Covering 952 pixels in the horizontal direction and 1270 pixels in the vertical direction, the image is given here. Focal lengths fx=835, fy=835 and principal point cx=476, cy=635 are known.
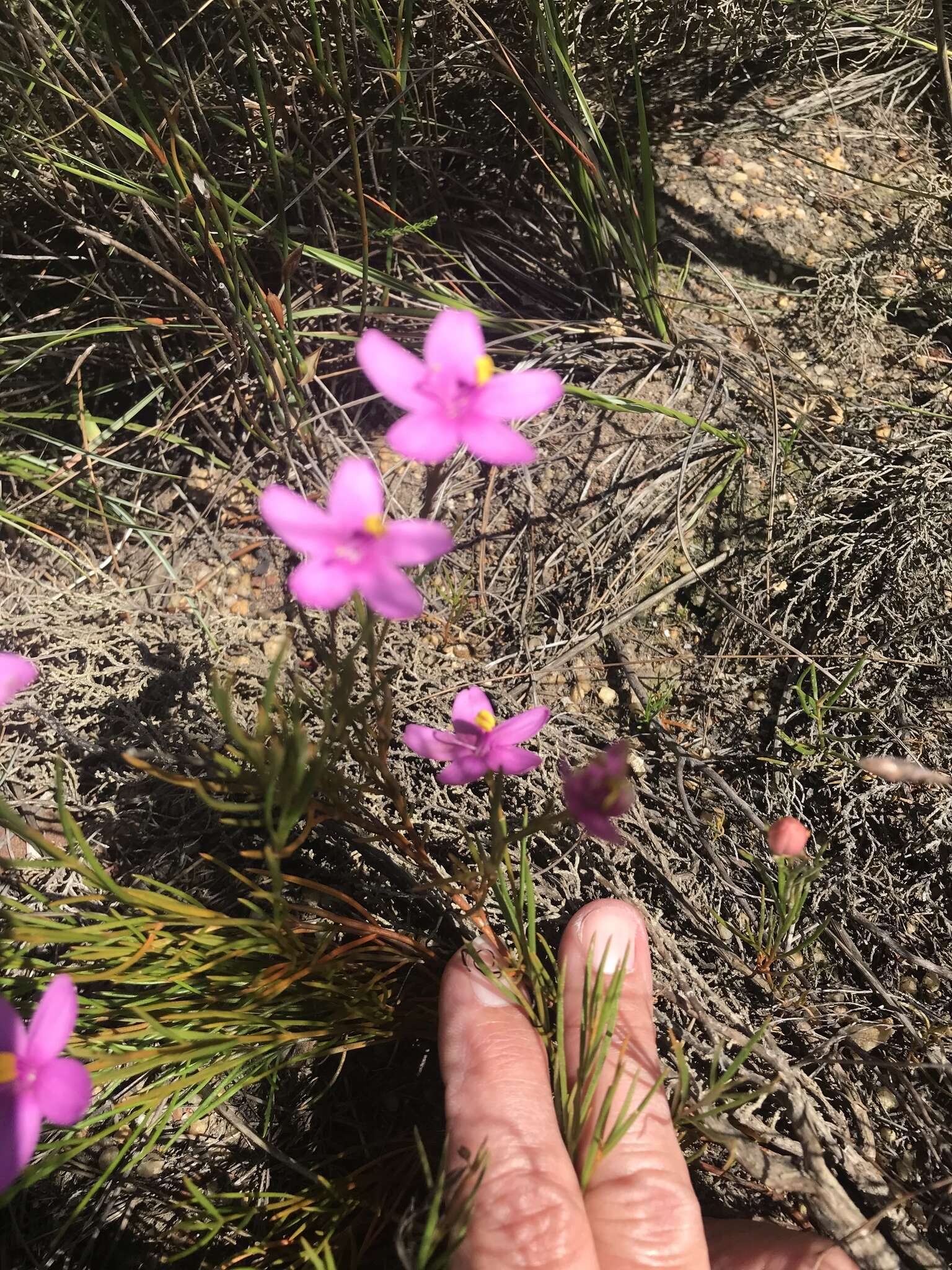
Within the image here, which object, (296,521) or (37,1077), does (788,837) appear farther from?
(37,1077)

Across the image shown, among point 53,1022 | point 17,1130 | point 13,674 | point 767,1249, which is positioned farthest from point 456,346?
point 767,1249

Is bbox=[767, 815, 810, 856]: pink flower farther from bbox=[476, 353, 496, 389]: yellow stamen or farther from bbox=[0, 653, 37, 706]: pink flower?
bbox=[0, 653, 37, 706]: pink flower

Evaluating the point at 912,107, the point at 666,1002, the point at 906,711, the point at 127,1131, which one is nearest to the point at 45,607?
the point at 127,1131

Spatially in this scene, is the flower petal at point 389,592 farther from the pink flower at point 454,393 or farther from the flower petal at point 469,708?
the flower petal at point 469,708

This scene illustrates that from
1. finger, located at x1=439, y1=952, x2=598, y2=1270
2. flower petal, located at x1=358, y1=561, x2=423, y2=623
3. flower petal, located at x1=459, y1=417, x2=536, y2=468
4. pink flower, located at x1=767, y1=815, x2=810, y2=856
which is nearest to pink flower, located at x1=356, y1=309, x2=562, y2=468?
flower petal, located at x1=459, y1=417, x2=536, y2=468

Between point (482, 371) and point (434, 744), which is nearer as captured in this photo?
point (482, 371)

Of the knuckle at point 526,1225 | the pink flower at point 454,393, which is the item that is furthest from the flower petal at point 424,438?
the knuckle at point 526,1225
